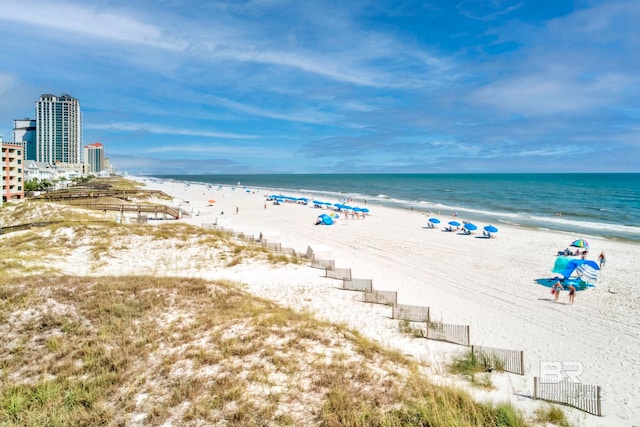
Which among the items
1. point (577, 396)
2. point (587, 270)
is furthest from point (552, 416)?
point (587, 270)

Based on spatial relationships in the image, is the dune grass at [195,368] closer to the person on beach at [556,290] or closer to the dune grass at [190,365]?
the dune grass at [190,365]

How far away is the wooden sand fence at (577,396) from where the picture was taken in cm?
738

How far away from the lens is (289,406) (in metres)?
6.98

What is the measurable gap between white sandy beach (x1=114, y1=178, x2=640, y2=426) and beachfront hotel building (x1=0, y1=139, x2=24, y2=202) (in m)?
39.6


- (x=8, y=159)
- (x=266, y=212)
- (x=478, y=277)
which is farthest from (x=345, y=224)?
(x=8, y=159)

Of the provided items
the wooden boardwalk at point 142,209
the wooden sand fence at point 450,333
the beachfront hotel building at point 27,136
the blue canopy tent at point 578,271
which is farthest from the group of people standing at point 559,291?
the beachfront hotel building at point 27,136

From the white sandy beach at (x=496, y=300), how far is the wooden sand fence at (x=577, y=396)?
22cm

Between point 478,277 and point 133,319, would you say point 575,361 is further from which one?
point 133,319

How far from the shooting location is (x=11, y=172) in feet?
172

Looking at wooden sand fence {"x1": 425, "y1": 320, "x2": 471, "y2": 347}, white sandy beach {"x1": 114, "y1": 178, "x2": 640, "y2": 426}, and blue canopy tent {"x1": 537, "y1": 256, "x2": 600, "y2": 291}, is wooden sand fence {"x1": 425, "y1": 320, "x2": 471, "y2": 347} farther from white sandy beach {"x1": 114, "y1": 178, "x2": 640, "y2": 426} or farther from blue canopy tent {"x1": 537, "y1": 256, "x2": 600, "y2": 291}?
blue canopy tent {"x1": 537, "y1": 256, "x2": 600, "y2": 291}

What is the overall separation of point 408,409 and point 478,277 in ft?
48.2

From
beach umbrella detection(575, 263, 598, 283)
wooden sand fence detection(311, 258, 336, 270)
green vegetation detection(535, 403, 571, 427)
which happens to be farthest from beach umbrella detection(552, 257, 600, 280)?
green vegetation detection(535, 403, 571, 427)

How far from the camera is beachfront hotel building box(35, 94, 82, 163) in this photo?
485 feet

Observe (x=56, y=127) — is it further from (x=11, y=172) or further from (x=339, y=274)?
(x=339, y=274)
